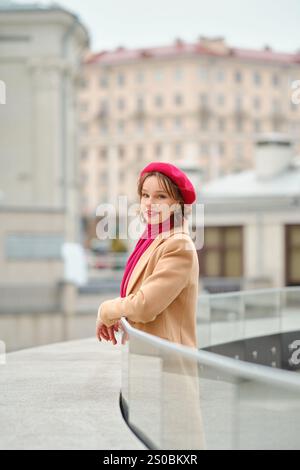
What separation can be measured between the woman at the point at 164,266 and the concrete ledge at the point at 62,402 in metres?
0.71

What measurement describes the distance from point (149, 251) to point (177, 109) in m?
84.4

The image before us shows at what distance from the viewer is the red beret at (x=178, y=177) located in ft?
14.8

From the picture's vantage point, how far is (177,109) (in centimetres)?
8788

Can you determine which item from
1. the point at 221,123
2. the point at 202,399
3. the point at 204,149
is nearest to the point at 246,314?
the point at 202,399

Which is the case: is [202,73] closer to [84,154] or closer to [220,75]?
[220,75]

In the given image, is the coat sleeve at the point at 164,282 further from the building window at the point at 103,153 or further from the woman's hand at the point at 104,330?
the building window at the point at 103,153

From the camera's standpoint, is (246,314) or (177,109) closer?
(246,314)

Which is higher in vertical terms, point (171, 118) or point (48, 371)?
point (171, 118)

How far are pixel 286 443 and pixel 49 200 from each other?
89.2 ft

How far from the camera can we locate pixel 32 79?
1230 inches

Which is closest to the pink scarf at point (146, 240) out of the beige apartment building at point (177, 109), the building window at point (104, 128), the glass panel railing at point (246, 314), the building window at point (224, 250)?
the glass panel railing at point (246, 314)

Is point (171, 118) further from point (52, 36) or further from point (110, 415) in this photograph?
point (110, 415)

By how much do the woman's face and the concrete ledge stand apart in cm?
128
